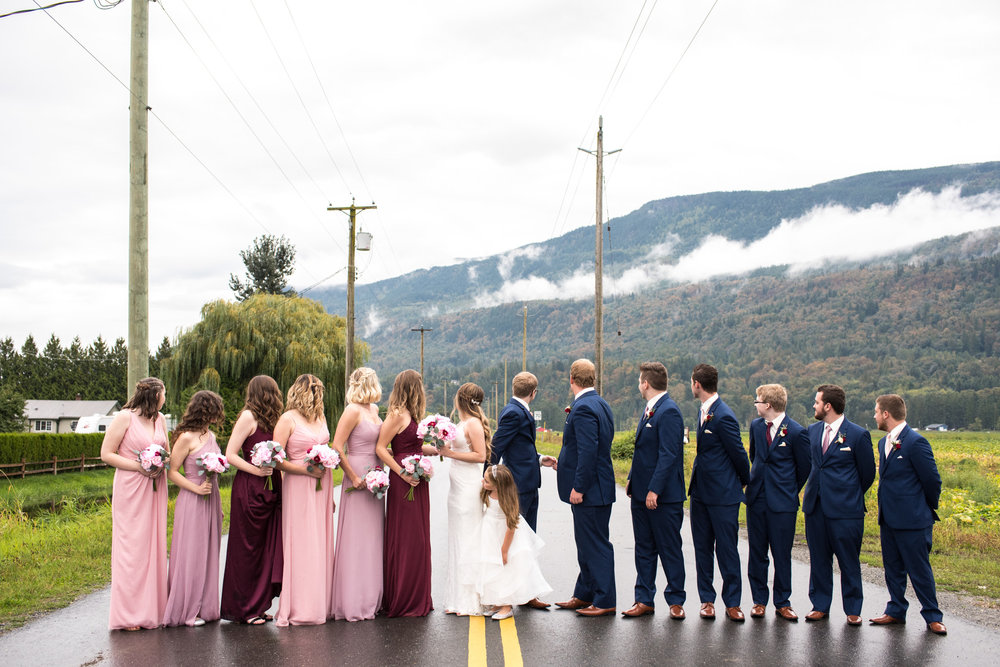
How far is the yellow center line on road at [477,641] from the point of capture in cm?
611

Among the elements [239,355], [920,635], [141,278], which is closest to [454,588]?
[920,635]

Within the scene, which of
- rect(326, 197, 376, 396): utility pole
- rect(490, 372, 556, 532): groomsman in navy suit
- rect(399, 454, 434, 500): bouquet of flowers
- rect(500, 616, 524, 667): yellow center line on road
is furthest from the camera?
rect(326, 197, 376, 396): utility pole

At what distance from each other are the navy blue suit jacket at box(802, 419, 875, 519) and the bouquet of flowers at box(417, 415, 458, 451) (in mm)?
3209

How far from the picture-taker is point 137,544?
7.45 m

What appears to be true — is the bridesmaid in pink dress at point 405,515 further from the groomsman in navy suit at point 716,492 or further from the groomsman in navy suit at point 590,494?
the groomsman in navy suit at point 716,492

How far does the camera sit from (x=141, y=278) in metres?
12.0

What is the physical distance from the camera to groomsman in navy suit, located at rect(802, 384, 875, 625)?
7.63 meters

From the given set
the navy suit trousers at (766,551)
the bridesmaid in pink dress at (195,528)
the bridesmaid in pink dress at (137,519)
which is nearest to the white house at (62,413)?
the bridesmaid in pink dress at (137,519)

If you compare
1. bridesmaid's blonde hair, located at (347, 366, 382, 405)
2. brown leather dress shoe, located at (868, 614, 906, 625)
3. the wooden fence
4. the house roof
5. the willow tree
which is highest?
the willow tree

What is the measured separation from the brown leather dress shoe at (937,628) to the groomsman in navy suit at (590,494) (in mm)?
2602

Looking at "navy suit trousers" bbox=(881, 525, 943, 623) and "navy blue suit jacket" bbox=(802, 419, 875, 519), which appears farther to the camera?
"navy blue suit jacket" bbox=(802, 419, 875, 519)

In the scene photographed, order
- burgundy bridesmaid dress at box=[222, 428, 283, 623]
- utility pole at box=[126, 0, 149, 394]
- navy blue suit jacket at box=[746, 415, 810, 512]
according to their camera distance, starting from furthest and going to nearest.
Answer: utility pole at box=[126, 0, 149, 394]
navy blue suit jacket at box=[746, 415, 810, 512]
burgundy bridesmaid dress at box=[222, 428, 283, 623]

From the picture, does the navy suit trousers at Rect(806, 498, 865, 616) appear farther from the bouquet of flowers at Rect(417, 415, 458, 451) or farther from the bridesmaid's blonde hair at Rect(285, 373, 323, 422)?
the bridesmaid's blonde hair at Rect(285, 373, 323, 422)

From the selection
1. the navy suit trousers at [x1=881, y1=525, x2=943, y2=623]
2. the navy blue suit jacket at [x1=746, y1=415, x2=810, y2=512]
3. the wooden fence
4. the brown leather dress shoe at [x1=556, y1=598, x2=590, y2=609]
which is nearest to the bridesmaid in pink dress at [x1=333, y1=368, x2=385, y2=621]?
the brown leather dress shoe at [x1=556, y1=598, x2=590, y2=609]
